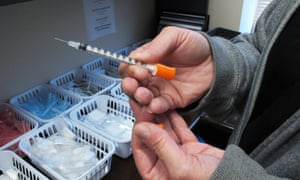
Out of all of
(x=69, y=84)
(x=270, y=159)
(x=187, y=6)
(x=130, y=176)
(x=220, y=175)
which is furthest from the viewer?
(x=187, y=6)

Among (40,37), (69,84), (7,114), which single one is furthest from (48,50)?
(7,114)

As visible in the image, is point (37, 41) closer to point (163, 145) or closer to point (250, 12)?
point (163, 145)

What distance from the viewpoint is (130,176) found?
2.55 ft

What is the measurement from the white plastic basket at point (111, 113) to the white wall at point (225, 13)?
2.57ft

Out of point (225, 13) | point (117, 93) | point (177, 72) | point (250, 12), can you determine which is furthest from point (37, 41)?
point (250, 12)

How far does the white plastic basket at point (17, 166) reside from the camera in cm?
69

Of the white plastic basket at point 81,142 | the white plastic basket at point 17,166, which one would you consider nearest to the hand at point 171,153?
the white plastic basket at point 81,142

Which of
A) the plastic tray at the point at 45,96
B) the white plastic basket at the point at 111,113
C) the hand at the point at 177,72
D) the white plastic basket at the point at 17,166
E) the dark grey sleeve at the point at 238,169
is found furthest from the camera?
the plastic tray at the point at 45,96

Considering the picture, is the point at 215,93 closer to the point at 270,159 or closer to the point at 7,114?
the point at 270,159

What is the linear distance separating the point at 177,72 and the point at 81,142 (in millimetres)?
392

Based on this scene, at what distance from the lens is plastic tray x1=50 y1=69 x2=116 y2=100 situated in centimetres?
104

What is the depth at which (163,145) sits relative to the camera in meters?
0.50

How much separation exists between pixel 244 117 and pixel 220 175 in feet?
0.75

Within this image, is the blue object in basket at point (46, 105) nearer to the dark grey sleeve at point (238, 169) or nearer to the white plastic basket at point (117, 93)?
the white plastic basket at point (117, 93)
